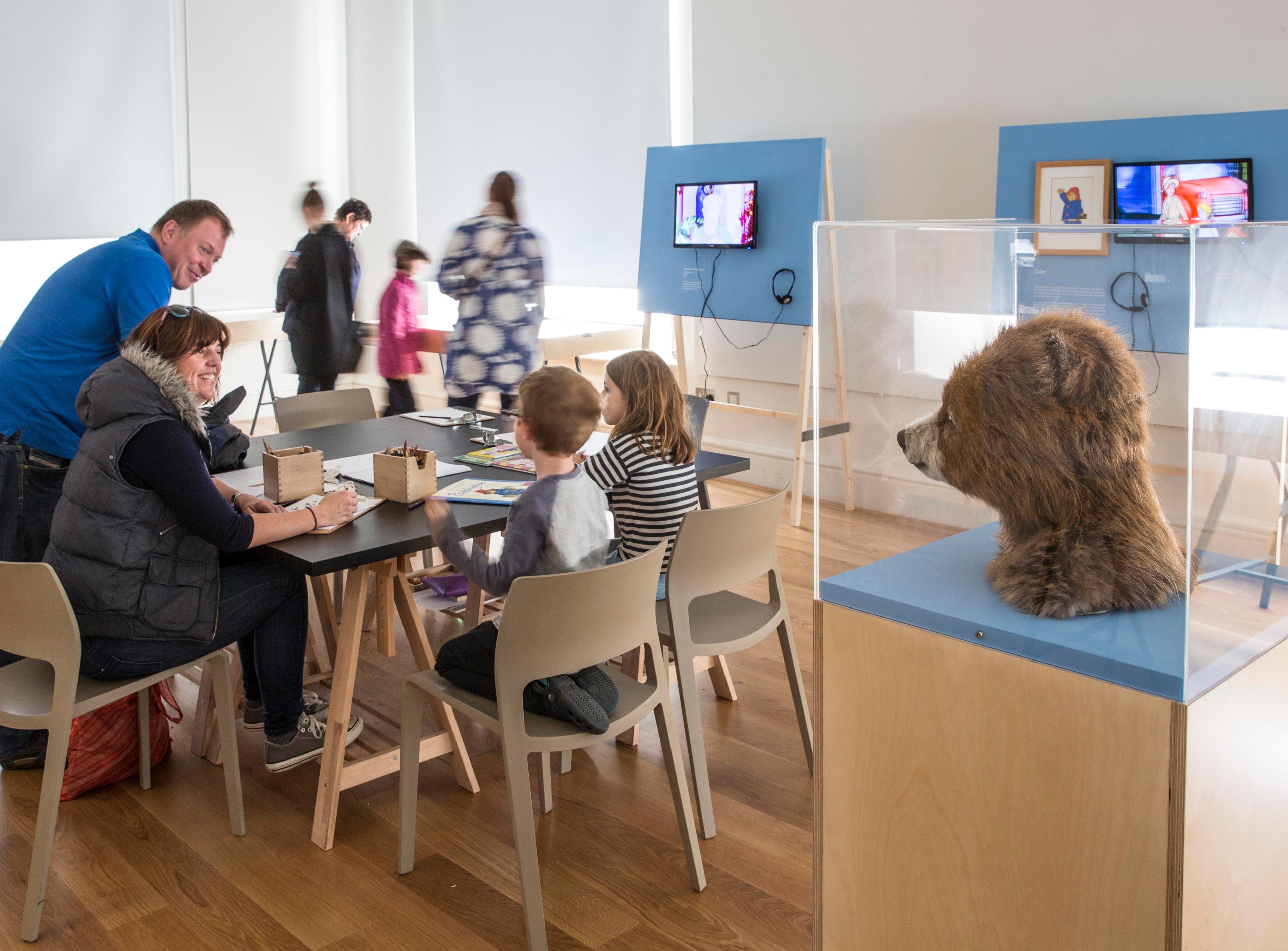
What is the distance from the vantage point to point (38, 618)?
1897mm

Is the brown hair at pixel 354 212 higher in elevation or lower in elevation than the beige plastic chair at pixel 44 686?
higher

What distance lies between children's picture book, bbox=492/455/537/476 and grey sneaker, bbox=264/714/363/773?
72cm

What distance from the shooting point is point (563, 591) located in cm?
180

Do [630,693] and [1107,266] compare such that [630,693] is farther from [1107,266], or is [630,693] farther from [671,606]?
[1107,266]

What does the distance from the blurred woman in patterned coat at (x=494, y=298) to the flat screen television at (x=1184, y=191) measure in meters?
2.18

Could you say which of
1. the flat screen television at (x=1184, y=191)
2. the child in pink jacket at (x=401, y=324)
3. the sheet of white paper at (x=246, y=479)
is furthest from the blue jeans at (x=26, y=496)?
the flat screen television at (x=1184, y=191)

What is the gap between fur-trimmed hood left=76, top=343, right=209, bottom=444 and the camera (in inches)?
81.0

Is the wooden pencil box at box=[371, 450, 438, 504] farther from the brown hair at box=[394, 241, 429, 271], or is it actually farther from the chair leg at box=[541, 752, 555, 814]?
the brown hair at box=[394, 241, 429, 271]

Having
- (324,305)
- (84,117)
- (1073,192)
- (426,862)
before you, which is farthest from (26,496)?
(84,117)

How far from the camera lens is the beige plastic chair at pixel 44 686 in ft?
6.13

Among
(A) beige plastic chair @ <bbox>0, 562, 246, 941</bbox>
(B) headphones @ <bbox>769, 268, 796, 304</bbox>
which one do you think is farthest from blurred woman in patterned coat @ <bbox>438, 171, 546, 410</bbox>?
(A) beige plastic chair @ <bbox>0, 562, 246, 941</bbox>

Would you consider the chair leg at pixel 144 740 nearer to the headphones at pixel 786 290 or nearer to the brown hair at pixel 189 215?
the brown hair at pixel 189 215

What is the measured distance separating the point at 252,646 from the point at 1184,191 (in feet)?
10.8

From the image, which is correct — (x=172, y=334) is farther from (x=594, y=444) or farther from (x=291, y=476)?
(x=594, y=444)
